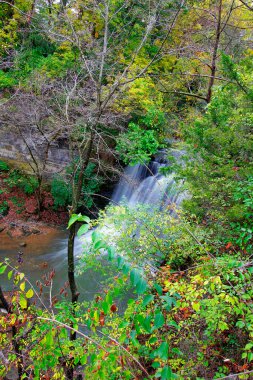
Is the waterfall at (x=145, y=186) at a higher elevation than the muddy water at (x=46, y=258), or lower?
higher

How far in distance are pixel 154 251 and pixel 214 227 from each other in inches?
51.3

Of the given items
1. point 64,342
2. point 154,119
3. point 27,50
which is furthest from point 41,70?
point 64,342

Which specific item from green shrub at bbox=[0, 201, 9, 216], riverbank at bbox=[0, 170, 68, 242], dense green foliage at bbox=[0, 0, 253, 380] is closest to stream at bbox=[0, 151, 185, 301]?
riverbank at bbox=[0, 170, 68, 242]

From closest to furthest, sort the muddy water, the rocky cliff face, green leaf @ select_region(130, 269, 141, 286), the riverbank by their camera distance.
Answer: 1. green leaf @ select_region(130, 269, 141, 286)
2. the muddy water
3. the riverbank
4. the rocky cliff face

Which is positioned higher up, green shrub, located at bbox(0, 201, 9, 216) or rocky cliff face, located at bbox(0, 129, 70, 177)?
rocky cliff face, located at bbox(0, 129, 70, 177)

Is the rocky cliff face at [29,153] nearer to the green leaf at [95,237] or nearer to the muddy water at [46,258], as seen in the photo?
the muddy water at [46,258]

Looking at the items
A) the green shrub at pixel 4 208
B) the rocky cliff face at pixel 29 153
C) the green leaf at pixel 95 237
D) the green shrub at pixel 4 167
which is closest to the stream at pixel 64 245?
the green shrub at pixel 4 208

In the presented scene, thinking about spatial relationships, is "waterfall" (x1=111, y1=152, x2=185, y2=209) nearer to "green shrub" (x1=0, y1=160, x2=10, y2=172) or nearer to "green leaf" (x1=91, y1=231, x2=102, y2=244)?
"green shrub" (x1=0, y1=160, x2=10, y2=172)

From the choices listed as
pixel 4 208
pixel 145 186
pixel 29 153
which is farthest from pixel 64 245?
pixel 29 153

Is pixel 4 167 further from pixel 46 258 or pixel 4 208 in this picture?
pixel 46 258

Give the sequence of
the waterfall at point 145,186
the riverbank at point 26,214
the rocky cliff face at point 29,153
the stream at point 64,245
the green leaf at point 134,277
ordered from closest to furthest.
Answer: the green leaf at point 134,277, the stream at point 64,245, the waterfall at point 145,186, the riverbank at point 26,214, the rocky cliff face at point 29,153

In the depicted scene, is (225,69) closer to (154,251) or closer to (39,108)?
(154,251)

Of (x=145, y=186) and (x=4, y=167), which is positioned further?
(x=4, y=167)

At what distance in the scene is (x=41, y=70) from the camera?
1030 centimetres
